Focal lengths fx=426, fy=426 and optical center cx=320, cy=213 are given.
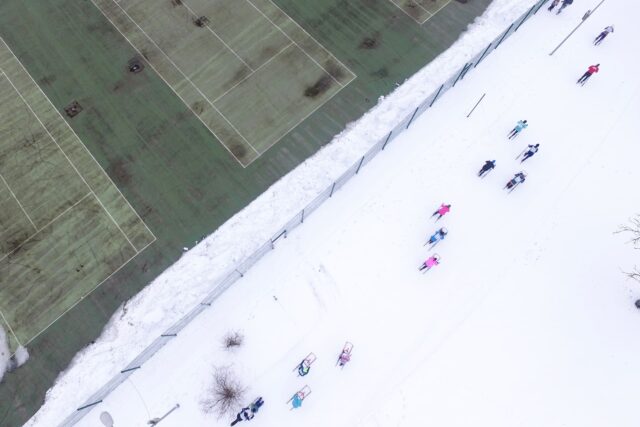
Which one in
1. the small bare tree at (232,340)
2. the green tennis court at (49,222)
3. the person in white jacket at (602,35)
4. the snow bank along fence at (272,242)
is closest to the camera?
the snow bank along fence at (272,242)

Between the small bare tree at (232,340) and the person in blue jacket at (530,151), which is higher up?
the person in blue jacket at (530,151)

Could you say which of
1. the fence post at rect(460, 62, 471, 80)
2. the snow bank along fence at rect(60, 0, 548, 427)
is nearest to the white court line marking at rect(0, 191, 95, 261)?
the snow bank along fence at rect(60, 0, 548, 427)

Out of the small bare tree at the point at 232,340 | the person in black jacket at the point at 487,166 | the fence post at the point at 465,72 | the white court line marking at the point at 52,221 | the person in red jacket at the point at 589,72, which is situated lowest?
the white court line marking at the point at 52,221

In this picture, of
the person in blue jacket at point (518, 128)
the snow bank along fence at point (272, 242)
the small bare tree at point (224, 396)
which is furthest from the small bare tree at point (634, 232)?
the small bare tree at point (224, 396)

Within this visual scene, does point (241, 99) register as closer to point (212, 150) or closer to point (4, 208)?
point (212, 150)

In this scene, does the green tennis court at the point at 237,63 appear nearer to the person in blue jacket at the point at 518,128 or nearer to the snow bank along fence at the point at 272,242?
the snow bank along fence at the point at 272,242

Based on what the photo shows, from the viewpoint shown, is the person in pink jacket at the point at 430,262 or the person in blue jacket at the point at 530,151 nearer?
the person in pink jacket at the point at 430,262

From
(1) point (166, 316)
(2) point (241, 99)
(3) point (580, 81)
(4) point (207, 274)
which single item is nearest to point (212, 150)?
(2) point (241, 99)
